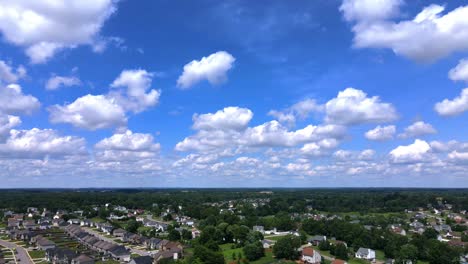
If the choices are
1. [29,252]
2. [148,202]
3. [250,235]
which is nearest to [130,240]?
[29,252]

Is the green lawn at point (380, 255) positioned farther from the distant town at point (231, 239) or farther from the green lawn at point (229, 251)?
the green lawn at point (229, 251)

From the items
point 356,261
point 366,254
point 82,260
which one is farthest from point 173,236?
Answer: point 366,254

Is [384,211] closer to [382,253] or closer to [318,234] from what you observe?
[318,234]

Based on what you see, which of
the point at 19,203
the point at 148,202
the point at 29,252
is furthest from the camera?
the point at 148,202

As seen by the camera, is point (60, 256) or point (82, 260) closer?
point (82, 260)

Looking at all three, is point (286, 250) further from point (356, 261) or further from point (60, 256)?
point (60, 256)

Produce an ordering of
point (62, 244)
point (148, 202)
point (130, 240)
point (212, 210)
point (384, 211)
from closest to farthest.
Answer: point (62, 244) < point (130, 240) < point (212, 210) < point (384, 211) < point (148, 202)
